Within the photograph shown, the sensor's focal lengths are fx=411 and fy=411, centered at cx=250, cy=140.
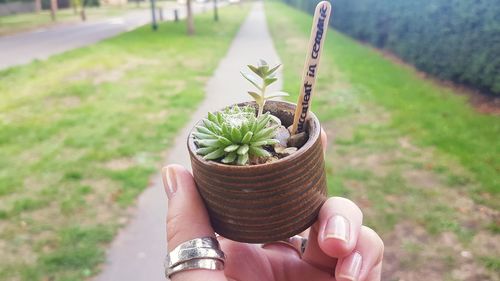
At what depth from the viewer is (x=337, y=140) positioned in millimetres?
4828

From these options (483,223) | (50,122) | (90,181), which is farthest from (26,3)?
(483,223)

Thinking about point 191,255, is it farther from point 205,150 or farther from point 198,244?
point 205,150

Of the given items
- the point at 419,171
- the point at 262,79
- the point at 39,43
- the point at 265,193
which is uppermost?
the point at 262,79

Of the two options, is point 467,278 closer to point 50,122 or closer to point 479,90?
point 479,90

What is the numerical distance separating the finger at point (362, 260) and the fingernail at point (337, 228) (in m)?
0.09

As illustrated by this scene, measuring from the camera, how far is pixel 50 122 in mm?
5500

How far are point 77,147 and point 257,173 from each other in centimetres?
417

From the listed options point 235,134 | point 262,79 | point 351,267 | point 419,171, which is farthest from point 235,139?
point 419,171

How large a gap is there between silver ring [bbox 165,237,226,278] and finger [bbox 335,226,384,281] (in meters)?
0.35

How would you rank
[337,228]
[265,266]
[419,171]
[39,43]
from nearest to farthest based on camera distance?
1. [337,228]
2. [265,266]
3. [419,171]
4. [39,43]

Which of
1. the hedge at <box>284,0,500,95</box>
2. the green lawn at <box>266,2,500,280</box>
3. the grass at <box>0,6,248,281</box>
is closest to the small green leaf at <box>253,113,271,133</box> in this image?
the green lawn at <box>266,2,500,280</box>

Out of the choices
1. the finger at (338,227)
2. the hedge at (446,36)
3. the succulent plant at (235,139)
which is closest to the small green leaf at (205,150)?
the succulent plant at (235,139)

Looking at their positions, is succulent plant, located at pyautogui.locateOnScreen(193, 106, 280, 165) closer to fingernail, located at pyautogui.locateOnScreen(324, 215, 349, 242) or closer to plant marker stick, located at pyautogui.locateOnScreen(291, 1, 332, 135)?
plant marker stick, located at pyautogui.locateOnScreen(291, 1, 332, 135)

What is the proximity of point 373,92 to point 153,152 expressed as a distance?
381 cm
